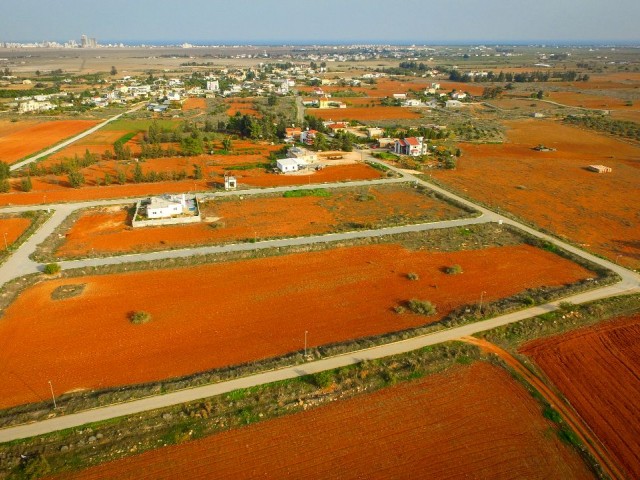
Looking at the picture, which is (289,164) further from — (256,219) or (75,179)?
(75,179)

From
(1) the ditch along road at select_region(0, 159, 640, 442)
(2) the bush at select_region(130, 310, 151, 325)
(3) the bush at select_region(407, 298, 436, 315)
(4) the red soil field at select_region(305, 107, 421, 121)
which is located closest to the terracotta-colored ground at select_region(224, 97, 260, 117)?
(4) the red soil field at select_region(305, 107, 421, 121)

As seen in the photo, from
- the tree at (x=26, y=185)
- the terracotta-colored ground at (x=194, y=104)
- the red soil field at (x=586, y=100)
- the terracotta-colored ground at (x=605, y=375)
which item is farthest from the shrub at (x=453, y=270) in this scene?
the red soil field at (x=586, y=100)

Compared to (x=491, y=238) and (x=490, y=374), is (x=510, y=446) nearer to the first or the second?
(x=490, y=374)

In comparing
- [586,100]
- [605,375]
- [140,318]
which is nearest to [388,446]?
[605,375]

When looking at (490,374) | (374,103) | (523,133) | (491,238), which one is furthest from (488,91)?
(490,374)

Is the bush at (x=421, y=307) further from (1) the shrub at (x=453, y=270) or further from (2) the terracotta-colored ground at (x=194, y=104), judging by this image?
(2) the terracotta-colored ground at (x=194, y=104)

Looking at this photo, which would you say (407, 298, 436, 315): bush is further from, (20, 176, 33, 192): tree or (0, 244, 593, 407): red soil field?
(20, 176, 33, 192): tree

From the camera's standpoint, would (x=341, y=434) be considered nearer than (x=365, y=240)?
Yes
